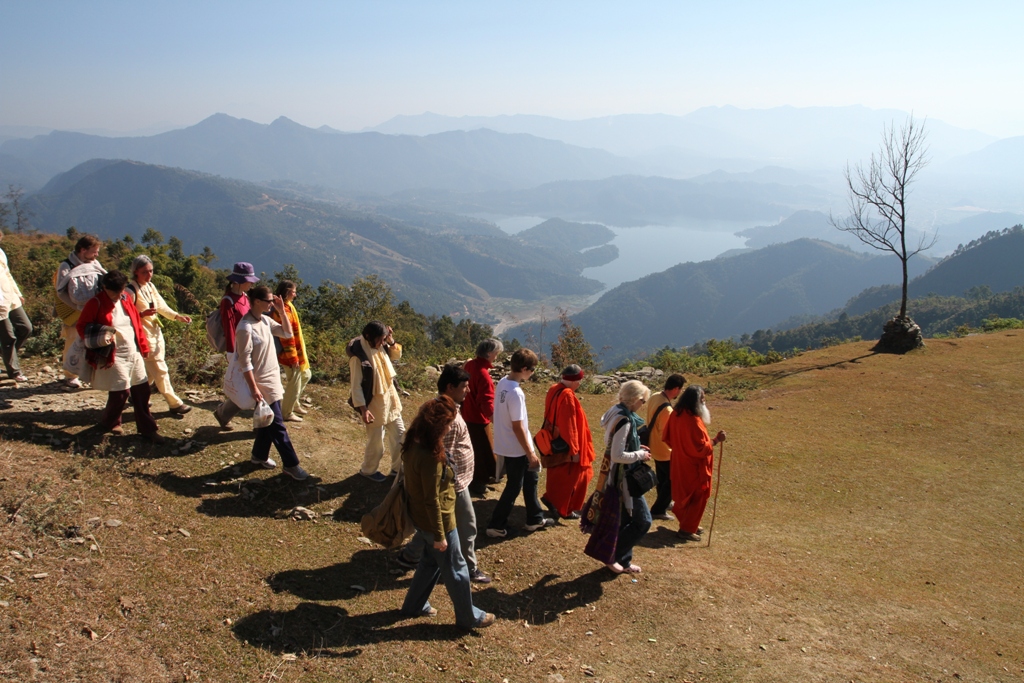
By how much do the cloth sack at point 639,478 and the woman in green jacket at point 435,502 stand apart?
1.52 m

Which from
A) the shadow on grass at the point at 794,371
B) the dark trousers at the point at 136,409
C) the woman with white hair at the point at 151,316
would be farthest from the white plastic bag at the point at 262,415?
the shadow on grass at the point at 794,371

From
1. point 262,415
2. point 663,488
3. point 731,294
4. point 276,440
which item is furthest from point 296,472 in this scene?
point 731,294

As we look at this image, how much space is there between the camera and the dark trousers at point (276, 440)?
5.60 metres

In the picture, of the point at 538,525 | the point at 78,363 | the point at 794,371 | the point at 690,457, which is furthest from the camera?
the point at 794,371

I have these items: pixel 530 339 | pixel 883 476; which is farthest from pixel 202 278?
pixel 883 476

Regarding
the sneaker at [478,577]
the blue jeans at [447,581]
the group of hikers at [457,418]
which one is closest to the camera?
the blue jeans at [447,581]

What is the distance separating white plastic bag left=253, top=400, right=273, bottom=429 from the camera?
5.25 m

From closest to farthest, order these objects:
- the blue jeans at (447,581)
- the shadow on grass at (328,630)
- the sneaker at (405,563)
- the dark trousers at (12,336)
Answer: the shadow on grass at (328,630)
the blue jeans at (447,581)
the sneaker at (405,563)
the dark trousers at (12,336)

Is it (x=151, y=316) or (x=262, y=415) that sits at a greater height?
(x=151, y=316)

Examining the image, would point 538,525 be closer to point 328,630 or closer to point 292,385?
point 328,630

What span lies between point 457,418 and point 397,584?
157cm

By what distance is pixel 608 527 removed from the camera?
478 cm

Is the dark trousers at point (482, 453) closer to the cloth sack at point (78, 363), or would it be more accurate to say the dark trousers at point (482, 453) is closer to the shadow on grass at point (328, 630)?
the shadow on grass at point (328, 630)

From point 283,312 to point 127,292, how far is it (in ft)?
4.72
